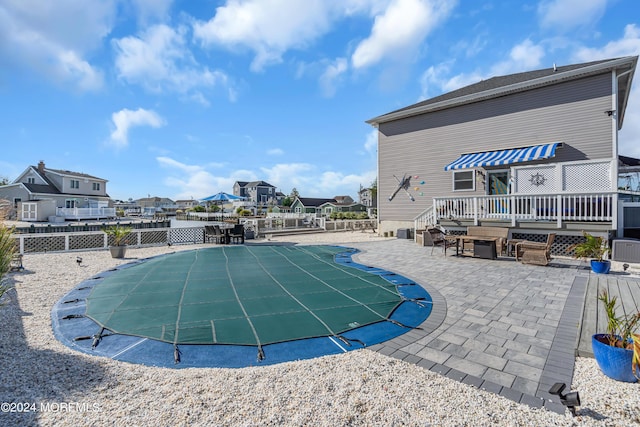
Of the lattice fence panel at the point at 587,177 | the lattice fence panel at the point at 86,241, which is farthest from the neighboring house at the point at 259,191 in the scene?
the lattice fence panel at the point at 587,177

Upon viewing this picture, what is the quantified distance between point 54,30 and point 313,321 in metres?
11.3

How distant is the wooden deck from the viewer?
3.84 meters

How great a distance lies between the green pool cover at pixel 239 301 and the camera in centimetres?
438

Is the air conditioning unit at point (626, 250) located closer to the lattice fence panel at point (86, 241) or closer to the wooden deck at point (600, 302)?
the wooden deck at point (600, 302)

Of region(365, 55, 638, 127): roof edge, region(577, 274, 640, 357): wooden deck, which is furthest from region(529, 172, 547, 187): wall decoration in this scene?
region(577, 274, 640, 357): wooden deck

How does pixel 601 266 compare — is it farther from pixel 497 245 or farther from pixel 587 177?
pixel 587 177

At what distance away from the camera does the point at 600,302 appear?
5.06 metres

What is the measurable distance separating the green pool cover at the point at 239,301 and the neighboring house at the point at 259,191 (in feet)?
208

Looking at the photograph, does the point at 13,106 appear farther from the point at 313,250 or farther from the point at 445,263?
the point at 445,263

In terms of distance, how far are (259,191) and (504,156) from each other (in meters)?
67.1

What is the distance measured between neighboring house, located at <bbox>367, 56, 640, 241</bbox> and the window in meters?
0.04

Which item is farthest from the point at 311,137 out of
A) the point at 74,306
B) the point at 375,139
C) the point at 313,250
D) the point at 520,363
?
the point at 520,363

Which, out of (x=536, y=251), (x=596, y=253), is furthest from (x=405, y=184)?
(x=596, y=253)

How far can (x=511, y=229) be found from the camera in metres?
10.6
